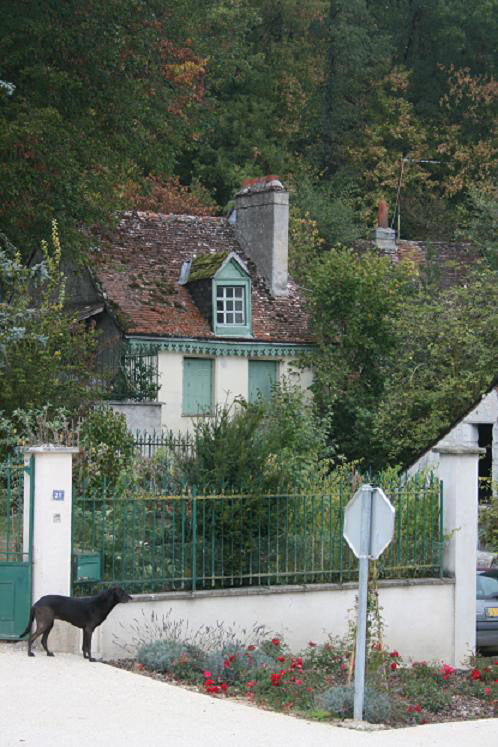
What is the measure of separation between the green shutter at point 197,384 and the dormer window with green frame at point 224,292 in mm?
909

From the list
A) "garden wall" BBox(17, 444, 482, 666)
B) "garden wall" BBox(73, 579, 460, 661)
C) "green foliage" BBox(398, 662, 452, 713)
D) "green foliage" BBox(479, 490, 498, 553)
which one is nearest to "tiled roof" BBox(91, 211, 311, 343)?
"green foliage" BBox(479, 490, 498, 553)

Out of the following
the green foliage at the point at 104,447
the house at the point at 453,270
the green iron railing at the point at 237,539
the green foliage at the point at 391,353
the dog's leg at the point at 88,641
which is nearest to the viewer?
the dog's leg at the point at 88,641

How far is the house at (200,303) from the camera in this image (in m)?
32.4

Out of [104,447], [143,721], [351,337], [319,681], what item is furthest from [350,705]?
[351,337]

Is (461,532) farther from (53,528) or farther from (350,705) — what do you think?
(53,528)

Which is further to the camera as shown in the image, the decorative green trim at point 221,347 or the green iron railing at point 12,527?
the decorative green trim at point 221,347

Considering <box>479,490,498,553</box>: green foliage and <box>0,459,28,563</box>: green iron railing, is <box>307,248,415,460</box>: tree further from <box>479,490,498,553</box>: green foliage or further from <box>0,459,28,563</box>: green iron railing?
<box>0,459,28,563</box>: green iron railing

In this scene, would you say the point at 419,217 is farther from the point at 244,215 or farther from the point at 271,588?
the point at 271,588

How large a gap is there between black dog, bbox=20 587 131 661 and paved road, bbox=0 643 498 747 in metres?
0.60

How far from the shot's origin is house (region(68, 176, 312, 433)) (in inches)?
1277

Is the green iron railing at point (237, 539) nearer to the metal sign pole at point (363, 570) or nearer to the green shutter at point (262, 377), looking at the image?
the metal sign pole at point (363, 570)

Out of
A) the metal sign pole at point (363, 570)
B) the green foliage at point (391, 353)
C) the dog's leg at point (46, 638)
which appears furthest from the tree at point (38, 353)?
the metal sign pole at point (363, 570)

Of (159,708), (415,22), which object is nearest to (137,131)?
(159,708)

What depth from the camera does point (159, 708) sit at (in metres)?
12.7
